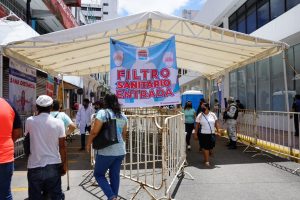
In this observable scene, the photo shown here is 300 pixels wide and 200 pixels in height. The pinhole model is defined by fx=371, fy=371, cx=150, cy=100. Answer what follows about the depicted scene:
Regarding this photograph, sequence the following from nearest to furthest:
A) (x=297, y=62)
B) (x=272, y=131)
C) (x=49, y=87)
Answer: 1. (x=272, y=131)
2. (x=297, y=62)
3. (x=49, y=87)

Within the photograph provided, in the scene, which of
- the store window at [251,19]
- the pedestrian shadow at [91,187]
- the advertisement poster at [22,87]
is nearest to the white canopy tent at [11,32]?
the advertisement poster at [22,87]

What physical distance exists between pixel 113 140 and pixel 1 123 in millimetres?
Answer: 1572

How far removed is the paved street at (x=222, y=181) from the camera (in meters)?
6.55

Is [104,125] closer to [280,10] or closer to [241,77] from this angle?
[280,10]

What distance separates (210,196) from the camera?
21.2 ft

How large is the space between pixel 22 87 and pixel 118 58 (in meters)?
6.28

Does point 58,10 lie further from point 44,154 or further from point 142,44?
point 44,154

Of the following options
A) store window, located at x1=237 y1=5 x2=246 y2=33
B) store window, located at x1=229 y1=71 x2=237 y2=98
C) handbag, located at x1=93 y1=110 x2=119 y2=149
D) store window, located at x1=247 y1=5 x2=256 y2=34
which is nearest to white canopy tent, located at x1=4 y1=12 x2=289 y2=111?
handbag, located at x1=93 y1=110 x2=119 y2=149

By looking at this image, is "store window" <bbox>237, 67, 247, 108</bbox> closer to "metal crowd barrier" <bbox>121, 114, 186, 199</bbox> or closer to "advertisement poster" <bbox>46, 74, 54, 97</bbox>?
"advertisement poster" <bbox>46, 74, 54, 97</bbox>

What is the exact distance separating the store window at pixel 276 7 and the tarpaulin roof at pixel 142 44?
399 cm

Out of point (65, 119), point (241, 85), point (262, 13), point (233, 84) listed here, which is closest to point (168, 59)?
point (65, 119)

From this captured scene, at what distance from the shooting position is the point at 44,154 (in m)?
4.37

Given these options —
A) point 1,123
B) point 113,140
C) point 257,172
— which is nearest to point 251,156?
point 257,172

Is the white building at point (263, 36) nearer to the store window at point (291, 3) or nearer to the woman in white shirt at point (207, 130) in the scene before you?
the store window at point (291, 3)
